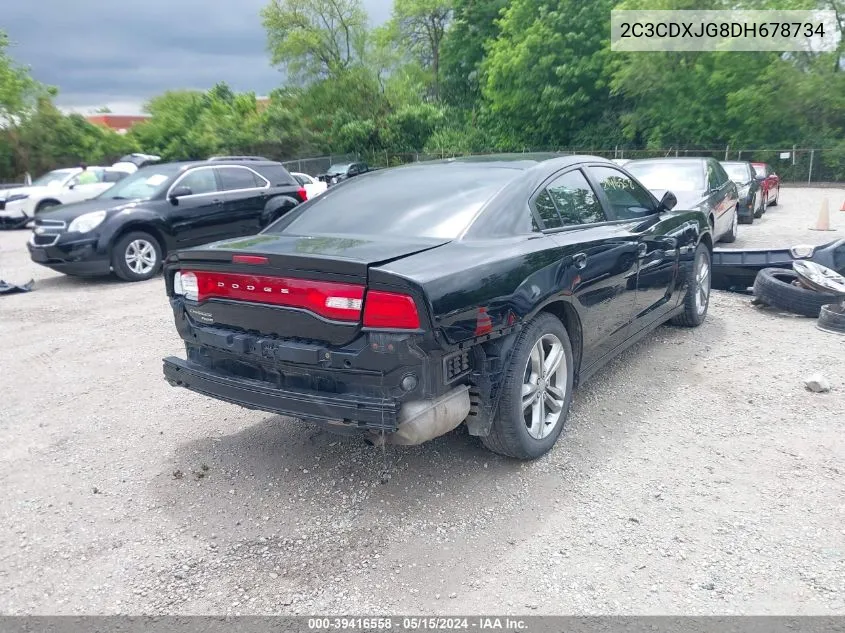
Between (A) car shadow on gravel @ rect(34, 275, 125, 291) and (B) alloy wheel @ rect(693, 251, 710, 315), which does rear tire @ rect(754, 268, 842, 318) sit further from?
(A) car shadow on gravel @ rect(34, 275, 125, 291)

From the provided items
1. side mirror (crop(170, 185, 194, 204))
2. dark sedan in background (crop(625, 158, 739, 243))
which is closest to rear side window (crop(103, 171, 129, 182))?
side mirror (crop(170, 185, 194, 204))

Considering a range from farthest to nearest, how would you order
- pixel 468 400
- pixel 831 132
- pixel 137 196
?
1. pixel 831 132
2. pixel 137 196
3. pixel 468 400

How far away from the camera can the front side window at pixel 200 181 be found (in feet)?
32.6

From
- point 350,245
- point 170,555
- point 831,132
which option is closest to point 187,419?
point 170,555

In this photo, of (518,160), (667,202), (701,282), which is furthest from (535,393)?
(701,282)

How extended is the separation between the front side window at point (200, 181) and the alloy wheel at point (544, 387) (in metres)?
7.68

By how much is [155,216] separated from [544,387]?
750cm

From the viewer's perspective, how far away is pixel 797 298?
249 inches

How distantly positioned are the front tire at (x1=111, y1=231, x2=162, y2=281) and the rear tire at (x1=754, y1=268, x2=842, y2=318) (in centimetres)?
775

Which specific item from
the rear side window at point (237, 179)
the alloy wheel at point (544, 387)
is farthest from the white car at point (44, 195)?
the alloy wheel at point (544, 387)

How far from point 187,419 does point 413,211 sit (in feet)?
6.82

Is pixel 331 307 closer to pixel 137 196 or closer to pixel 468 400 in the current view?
pixel 468 400

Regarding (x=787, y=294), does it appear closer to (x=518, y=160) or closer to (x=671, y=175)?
(x=671, y=175)

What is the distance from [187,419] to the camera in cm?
444
